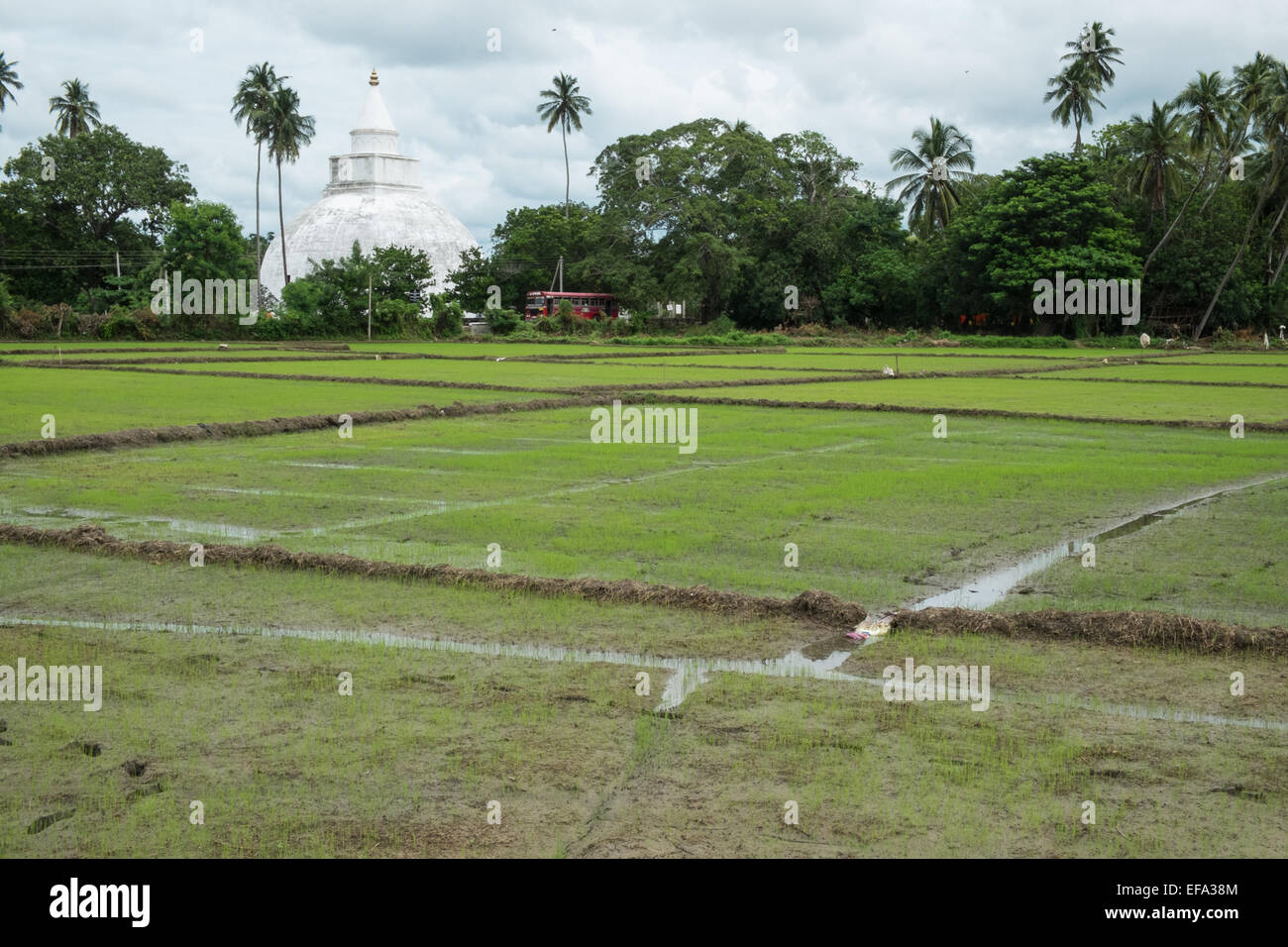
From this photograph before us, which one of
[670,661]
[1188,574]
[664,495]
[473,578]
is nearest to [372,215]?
[664,495]

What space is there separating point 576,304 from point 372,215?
55.7 feet

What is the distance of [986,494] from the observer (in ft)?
40.9

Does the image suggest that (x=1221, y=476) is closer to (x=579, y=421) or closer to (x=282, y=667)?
(x=579, y=421)

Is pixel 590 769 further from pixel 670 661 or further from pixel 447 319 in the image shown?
pixel 447 319

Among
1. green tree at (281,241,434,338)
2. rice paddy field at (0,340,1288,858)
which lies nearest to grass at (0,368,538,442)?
rice paddy field at (0,340,1288,858)

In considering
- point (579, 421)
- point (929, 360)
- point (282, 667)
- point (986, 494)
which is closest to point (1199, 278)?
point (929, 360)

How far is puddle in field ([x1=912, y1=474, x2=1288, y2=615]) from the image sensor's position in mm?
8070

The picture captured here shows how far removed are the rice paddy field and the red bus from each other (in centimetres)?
4863

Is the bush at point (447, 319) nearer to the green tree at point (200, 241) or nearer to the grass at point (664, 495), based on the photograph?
the green tree at point (200, 241)

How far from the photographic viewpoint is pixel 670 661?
6.77 m

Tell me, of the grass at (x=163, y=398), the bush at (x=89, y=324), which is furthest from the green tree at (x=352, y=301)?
the grass at (x=163, y=398)

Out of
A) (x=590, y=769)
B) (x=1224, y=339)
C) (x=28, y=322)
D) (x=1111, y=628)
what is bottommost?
(x=590, y=769)

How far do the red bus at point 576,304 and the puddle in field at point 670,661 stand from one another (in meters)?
56.0

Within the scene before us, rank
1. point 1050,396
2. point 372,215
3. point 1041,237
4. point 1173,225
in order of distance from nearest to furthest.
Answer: point 1050,396 < point 1041,237 < point 1173,225 < point 372,215
